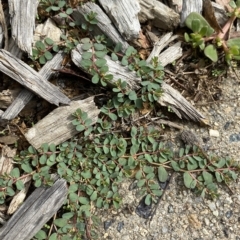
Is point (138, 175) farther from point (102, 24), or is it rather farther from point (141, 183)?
point (102, 24)

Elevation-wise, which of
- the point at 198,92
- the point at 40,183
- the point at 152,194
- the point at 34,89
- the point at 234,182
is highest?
the point at 34,89

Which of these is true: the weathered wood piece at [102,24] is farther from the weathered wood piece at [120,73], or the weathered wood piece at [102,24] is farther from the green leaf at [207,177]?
the green leaf at [207,177]

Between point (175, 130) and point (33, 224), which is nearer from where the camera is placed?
point (33, 224)

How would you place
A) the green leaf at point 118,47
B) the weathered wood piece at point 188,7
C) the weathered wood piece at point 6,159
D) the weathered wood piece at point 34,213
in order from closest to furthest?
the weathered wood piece at point 34,213, the weathered wood piece at point 6,159, the green leaf at point 118,47, the weathered wood piece at point 188,7

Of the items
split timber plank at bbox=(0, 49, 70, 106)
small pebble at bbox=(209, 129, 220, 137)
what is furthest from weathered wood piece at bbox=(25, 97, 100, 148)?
small pebble at bbox=(209, 129, 220, 137)

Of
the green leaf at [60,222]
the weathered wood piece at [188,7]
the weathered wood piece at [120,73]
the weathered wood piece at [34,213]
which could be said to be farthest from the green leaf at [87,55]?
the green leaf at [60,222]

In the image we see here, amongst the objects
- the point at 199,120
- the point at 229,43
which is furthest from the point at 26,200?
the point at 229,43

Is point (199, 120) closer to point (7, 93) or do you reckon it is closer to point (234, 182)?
point (234, 182)

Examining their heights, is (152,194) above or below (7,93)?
below
